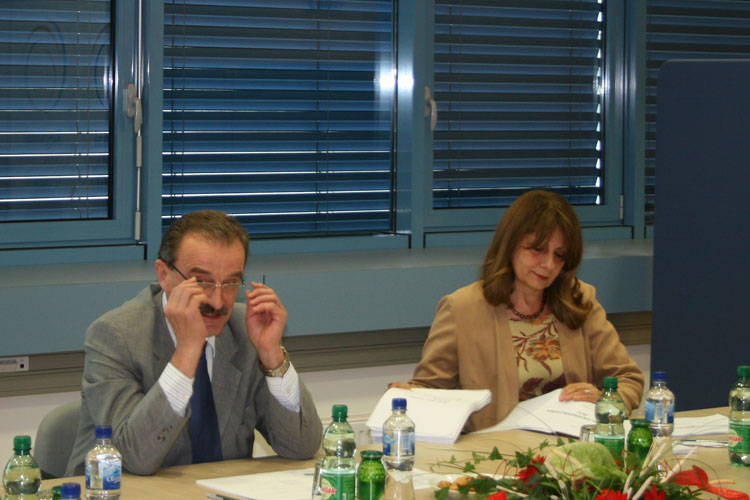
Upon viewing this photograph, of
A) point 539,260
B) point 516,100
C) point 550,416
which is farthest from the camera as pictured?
point 516,100

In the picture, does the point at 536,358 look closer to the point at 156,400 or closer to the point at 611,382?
the point at 611,382

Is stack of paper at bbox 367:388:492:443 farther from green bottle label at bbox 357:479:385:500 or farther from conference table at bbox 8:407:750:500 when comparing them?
green bottle label at bbox 357:479:385:500

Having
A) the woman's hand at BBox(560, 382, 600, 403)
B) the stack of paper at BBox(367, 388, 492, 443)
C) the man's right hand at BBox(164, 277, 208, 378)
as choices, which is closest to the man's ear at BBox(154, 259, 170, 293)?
the man's right hand at BBox(164, 277, 208, 378)

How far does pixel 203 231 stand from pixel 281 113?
6.15ft

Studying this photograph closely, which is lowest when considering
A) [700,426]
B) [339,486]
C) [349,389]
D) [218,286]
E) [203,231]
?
[349,389]

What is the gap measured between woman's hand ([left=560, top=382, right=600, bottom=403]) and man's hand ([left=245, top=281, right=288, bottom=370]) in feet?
2.67

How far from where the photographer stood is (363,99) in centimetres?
444

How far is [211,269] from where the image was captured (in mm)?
2436

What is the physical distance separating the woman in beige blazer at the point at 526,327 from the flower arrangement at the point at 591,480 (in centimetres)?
129

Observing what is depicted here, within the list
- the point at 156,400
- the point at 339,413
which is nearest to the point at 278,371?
the point at 156,400

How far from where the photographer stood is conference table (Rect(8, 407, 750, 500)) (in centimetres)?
213

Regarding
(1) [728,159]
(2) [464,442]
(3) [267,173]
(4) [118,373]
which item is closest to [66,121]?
(3) [267,173]

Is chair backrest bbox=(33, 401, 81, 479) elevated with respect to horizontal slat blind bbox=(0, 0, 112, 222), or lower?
lower

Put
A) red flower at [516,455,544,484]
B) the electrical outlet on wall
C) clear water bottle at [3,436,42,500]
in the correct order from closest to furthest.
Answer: red flower at [516,455,544,484] → clear water bottle at [3,436,42,500] → the electrical outlet on wall
